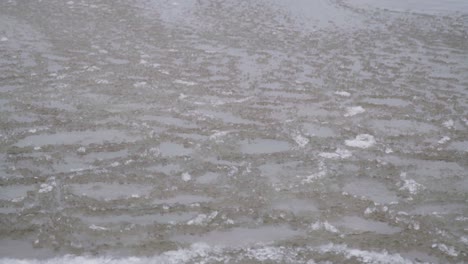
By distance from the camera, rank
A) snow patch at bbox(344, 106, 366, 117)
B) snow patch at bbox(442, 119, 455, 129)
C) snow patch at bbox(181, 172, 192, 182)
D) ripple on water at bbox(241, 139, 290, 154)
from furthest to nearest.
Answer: snow patch at bbox(344, 106, 366, 117), snow patch at bbox(442, 119, 455, 129), ripple on water at bbox(241, 139, 290, 154), snow patch at bbox(181, 172, 192, 182)

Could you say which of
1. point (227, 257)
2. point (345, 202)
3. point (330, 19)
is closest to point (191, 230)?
point (227, 257)

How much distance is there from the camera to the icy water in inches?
179

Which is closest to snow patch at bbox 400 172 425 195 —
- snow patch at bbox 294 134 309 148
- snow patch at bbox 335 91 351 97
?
snow patch at bbox 294 134 309 148

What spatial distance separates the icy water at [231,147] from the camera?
4547mm

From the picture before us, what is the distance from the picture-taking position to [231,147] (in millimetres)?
6277

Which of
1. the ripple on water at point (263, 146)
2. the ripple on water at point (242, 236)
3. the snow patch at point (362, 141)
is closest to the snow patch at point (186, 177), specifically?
the ripple on water at point (263, 146)

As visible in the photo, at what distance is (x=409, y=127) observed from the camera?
6980 millimetres

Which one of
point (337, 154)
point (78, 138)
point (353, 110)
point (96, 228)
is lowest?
point (96, 228)

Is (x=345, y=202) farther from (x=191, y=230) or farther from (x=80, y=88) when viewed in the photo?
(x=80, y=88)

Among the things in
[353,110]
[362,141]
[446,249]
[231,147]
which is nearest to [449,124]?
[353,110]

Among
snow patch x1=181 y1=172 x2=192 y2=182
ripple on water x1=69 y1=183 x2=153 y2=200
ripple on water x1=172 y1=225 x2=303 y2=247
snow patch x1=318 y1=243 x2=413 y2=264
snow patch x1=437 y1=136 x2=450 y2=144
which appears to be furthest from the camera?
snow patch x1=437 y1=136 x2=450 y2=144

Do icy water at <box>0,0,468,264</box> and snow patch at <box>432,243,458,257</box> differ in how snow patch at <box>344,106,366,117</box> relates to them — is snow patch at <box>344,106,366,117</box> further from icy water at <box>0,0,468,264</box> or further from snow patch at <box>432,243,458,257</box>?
snow patch at <box>432,243,458,257</box>

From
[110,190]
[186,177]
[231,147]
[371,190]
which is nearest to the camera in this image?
[110,190]

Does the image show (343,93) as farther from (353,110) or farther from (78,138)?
(78,138)
